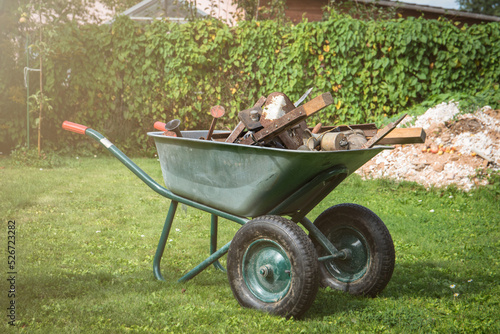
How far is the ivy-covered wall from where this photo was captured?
6.86 m

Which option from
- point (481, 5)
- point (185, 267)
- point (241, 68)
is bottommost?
point (185, 267)

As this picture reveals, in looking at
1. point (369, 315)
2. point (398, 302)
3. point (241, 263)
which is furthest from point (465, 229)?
point (241, 263)

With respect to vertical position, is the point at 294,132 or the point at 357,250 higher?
the point at 294,132

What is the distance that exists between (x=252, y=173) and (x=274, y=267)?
503 mm

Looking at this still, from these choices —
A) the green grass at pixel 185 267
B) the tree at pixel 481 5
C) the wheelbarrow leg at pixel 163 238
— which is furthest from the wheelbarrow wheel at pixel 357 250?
the tree at pixel 481 5

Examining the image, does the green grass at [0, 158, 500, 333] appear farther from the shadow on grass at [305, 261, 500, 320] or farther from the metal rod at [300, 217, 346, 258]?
the metal rod at [300, 217, 346, 258]

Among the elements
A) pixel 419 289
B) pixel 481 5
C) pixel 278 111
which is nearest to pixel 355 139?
pixel 278 111

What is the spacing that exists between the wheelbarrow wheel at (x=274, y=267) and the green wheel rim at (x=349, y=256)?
2.11 ft

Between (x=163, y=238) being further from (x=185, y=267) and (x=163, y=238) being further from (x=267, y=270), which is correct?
(x=267, y=270)

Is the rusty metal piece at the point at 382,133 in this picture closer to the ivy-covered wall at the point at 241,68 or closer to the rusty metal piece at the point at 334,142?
the rusty metal piece at the point at 334,142

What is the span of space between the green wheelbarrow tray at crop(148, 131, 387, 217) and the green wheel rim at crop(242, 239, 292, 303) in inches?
8.5

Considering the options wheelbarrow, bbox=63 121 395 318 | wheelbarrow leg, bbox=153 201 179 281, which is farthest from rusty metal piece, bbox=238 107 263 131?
wheelbarrow leg, bbox=153 201 179 281

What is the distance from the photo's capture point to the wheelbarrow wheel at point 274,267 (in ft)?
7.46

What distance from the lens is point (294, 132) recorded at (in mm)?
2764
